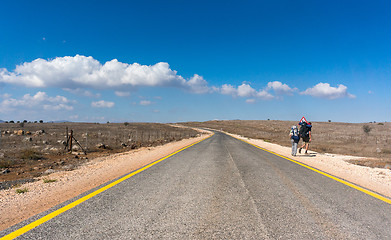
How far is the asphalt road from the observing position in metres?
2.81

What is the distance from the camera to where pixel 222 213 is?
348 centimetres

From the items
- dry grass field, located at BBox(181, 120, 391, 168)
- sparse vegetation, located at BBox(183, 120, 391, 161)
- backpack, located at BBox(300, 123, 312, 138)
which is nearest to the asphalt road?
backpack, located at BBox(300, 123, 312, 138)

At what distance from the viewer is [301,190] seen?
16.2 feet

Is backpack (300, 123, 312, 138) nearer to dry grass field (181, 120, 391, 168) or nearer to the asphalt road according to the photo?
dry grass field (181, 120, 391, 168)

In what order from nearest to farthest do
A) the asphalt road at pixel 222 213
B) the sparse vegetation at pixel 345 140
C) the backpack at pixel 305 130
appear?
the asphalt road at pixel 222 213, the backpack at pixel 305 130, the sparse vegetation at pixel 345 140

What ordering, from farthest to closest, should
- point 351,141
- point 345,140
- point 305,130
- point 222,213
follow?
point 345,140 < point 351,141 < point 305,130 < point 222,213

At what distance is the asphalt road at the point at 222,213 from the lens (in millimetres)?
2811

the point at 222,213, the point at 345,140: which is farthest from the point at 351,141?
the point at 222,213

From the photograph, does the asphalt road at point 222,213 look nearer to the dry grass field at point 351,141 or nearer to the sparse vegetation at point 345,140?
the dry grass field at point 351,141

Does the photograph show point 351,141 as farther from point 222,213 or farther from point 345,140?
point 222,213

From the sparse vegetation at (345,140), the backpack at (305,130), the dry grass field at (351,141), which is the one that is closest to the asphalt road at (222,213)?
the backpack at (305,130)

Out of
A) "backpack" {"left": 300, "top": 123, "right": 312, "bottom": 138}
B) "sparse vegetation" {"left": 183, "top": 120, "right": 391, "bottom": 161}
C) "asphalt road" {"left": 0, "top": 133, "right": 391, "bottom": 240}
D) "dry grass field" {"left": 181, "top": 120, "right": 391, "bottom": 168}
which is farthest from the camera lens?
"sparse vegetation" {"left": 183, "top": 120, "right": 391, "bottom": 161}

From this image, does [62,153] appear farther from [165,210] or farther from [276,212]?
[276,212]

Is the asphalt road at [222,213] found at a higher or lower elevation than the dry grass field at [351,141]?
higher
